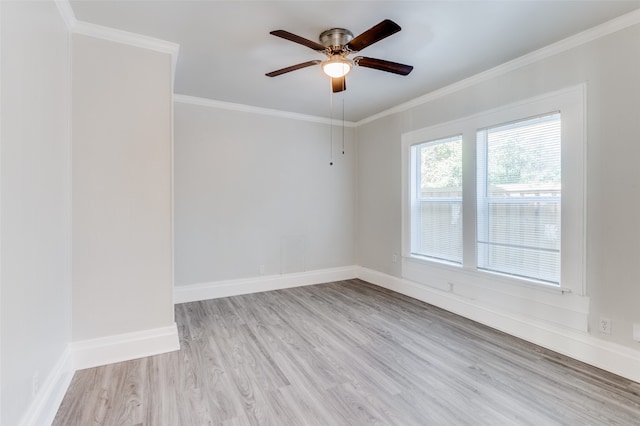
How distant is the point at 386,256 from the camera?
4.64 meters

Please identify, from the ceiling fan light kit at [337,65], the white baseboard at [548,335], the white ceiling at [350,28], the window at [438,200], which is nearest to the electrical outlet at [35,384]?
the white ceiling at [350,28]

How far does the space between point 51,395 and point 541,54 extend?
4438 mm

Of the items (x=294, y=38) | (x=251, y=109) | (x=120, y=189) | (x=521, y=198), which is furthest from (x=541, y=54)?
(x=120, y=189)

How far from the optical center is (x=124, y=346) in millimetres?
2490

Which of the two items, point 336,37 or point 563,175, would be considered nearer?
point 336,37

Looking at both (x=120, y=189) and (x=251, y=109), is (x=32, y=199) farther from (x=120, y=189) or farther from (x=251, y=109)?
(x=251, y=109)

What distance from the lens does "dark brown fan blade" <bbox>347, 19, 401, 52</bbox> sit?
6.04ft

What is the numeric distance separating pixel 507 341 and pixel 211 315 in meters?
3.03

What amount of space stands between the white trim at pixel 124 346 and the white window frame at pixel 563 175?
303 centimetres

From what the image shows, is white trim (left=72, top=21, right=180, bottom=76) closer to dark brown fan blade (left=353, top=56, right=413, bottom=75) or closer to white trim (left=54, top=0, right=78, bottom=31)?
white trim (left=54, top=0, right=78, bottom=31)

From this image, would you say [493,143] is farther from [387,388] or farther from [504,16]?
[387,388]

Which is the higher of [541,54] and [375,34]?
[541,54]

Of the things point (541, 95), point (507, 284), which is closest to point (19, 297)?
point (507, 284)

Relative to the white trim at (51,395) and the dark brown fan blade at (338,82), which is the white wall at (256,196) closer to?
the white trim at (51,395)
